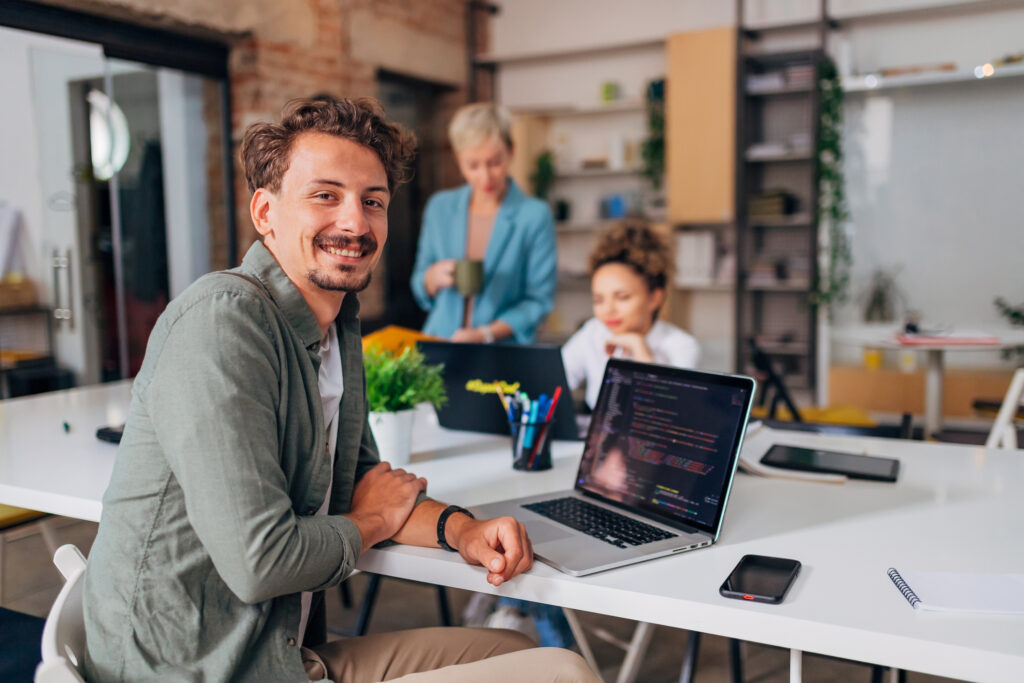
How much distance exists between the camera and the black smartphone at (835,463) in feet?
5.42

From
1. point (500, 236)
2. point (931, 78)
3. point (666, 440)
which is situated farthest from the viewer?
point (931, 78)

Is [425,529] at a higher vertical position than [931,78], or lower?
lower

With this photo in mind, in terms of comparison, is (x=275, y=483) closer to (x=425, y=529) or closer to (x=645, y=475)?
(x=425, y=529)

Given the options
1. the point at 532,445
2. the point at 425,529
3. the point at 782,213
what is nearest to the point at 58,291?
the point at 532,445

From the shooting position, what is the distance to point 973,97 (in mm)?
5688

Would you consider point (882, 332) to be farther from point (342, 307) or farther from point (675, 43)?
point (342, 307)

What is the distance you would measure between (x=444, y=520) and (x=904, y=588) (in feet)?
2.14

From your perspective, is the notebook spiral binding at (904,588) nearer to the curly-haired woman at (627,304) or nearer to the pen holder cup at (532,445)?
the pen holder cup at (532,445)

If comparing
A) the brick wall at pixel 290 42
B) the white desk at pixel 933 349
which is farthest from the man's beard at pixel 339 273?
the white desk at pixel 933 349

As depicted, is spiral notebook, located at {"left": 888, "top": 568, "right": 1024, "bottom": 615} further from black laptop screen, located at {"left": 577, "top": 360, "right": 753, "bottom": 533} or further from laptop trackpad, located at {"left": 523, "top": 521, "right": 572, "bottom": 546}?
laptop trackpad, located at {"left": 523, "top": 521, "right": 572, "bottom": 546}

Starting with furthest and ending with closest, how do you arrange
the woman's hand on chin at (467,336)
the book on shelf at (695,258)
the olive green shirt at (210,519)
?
the book on shelf at (695,258) → the woman's hand on chin at (467,336) → the olive green shirt at (210,519)

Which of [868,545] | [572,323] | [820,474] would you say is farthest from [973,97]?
[868,545]

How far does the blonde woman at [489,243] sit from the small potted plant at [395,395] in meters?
1.03

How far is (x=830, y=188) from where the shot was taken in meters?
5.75
